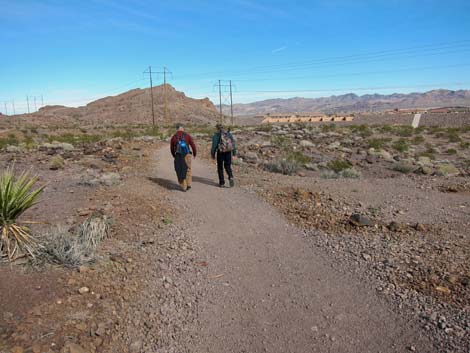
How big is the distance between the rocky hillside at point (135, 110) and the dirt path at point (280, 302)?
74.0 m

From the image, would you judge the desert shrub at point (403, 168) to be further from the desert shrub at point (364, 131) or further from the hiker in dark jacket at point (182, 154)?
the desert shrub at point (364, 131)

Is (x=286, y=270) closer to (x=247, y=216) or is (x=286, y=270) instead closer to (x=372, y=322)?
(x=372, y=322)

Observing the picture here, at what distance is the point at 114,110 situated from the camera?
93.9m

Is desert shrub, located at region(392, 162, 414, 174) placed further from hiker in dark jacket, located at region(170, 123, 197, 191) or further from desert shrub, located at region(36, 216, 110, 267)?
desert shrub, located at region(36, 216, 110, 267)

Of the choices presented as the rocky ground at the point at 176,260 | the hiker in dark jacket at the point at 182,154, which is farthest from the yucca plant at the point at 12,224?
the hiker in dark jacket at the point at 182,154

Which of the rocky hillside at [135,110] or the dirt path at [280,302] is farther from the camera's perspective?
the rocky hillside at [135,110]

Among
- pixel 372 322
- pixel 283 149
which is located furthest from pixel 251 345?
pixel 283 149

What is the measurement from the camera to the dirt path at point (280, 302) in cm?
396

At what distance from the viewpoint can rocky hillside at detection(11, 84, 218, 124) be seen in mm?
82312

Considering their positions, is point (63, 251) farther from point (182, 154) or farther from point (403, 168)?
point (403, 168)

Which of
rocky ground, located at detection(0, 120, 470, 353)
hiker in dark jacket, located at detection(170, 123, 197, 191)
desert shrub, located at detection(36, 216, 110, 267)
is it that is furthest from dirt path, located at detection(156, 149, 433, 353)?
hiker in dark jacket, located at detection(170, 123, 197, 191)

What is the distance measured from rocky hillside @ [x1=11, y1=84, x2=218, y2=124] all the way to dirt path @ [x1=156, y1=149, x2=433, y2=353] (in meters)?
74.0

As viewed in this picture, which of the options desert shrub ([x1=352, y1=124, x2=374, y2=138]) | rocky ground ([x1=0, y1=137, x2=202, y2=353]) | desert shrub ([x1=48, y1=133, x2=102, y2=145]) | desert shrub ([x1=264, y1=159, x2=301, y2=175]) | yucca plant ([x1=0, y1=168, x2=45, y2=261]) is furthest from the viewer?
desert shrub ([x1=352, y1=124, x2=374, y2=138])

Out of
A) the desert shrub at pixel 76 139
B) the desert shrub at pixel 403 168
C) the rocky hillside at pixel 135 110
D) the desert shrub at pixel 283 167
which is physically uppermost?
the rocky hillside at pixel 135 110
